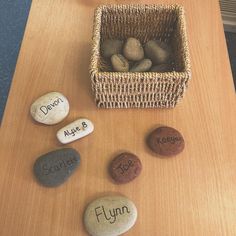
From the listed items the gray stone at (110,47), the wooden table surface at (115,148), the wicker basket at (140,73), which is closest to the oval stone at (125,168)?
the wooden table surface at (115,148)

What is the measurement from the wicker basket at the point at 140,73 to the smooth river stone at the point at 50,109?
0.07m

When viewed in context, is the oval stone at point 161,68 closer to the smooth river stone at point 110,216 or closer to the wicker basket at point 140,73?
the wicker basket at point 140,73

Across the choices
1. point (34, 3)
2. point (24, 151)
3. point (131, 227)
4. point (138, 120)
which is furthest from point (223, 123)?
point (34, 3)

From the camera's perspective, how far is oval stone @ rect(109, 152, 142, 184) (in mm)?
515

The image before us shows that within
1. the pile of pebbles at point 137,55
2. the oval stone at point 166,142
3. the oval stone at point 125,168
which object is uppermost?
the pile of pebbles at point 137,55

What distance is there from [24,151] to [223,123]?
0.37m

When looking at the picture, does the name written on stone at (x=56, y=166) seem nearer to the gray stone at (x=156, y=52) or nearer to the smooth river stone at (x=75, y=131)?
the smooth river stone at (x=75, y=131)

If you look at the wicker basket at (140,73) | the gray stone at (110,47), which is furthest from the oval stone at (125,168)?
the gray stone at (110,47)

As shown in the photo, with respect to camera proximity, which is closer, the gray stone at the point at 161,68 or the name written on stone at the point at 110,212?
the name written on stone at the point at 110,212

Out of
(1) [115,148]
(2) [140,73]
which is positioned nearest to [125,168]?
(1) [115,148]

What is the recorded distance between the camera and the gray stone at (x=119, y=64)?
0.57 metres

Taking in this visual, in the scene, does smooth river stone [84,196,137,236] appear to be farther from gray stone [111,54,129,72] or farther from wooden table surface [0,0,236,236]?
gray stone [111,54,129,72]

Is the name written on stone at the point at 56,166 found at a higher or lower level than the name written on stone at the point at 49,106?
lower

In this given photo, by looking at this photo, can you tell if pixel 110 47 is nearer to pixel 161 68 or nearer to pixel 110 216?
pixel 161 68
